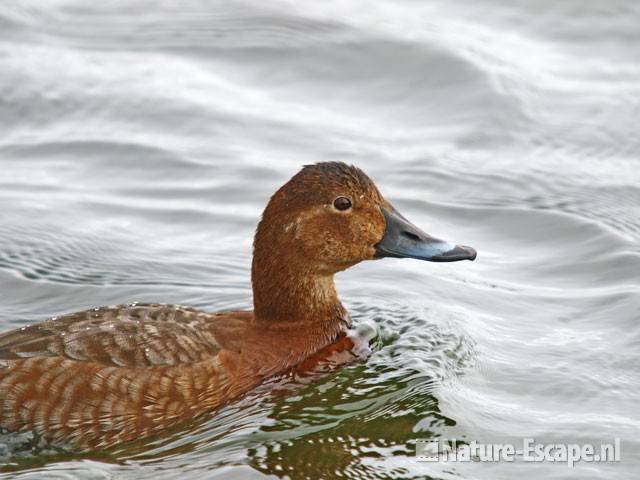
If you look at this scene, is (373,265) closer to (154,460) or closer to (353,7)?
(154,460)

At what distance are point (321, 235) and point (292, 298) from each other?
Result: 0.43 meters

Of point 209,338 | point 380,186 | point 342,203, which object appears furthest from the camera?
point 380,186

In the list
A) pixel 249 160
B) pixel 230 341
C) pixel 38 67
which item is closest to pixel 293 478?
pixel 230 341

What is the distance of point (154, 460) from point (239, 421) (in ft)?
2.02

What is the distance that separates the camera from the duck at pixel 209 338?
7.03 m

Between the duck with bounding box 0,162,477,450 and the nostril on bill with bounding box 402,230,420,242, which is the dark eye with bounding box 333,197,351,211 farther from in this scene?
the nostril on bill with bounding box 402,230,420,242

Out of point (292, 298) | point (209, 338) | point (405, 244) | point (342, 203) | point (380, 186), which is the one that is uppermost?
point (380, 186)

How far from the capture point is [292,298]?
8031 millimetres

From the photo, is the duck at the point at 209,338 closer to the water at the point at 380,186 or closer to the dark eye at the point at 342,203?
the dark eye at the point at 342,203

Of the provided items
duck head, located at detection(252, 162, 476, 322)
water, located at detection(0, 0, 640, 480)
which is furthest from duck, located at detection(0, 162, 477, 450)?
water, located at detection(0, 0, 640, 480)

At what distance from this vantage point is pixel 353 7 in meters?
15.1

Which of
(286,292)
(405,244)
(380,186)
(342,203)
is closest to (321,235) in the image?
(342,203)

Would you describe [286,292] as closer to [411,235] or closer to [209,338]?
[209,338]

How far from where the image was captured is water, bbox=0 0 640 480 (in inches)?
292
